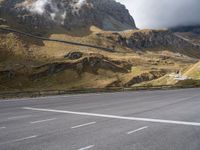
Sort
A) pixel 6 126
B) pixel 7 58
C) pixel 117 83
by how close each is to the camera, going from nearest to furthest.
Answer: pixel 6 126 < pixel 117 83 < pixel 7 58

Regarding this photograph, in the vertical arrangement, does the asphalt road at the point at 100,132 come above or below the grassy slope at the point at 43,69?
below

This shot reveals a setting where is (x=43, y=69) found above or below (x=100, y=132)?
above

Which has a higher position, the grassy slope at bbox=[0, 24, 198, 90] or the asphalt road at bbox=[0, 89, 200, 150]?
the grassy slope at bbox=[0, 24, 198, 90]

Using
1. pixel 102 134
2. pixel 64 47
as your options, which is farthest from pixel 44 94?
pixel 64 47

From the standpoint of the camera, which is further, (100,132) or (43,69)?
(43,69)

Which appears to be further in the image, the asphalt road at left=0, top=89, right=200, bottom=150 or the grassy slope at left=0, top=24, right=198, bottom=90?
the grassy slope at left=0, top=24, right=198, bottom=90

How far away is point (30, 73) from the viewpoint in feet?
341

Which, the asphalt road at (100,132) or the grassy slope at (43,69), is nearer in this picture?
the asphalt road at (100,132)

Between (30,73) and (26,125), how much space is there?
90.9 metres

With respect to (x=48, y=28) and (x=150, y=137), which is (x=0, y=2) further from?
(x=150, y=137)

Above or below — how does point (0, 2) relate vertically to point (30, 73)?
above

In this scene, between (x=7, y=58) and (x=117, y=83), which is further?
(x=7, y=58)

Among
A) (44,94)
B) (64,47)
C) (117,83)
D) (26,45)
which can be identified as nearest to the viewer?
(44,94)

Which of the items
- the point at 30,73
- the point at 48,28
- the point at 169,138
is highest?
the point at 48,28
